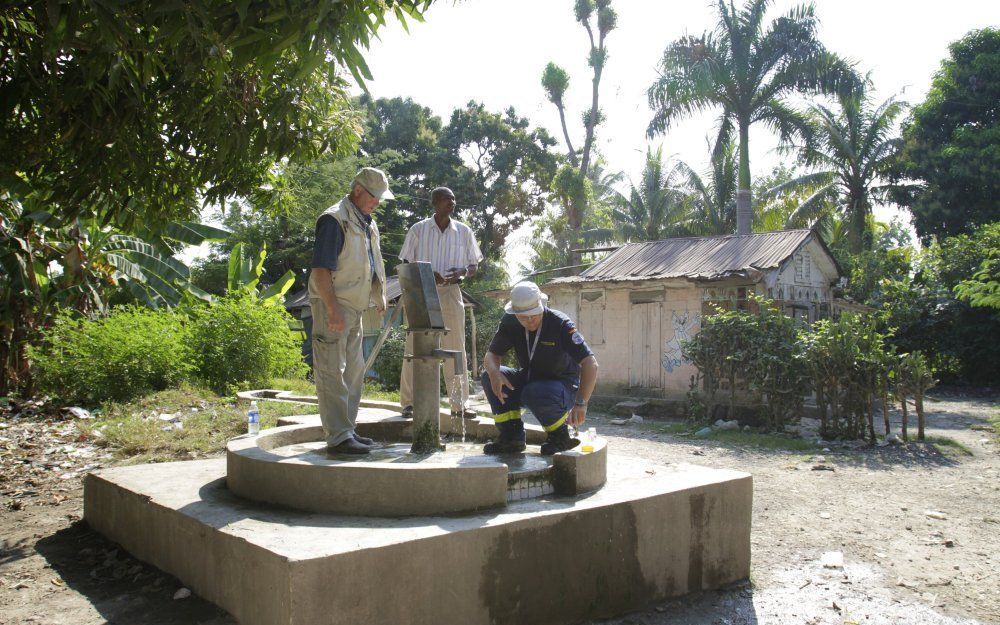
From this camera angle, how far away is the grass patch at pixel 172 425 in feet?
24.2

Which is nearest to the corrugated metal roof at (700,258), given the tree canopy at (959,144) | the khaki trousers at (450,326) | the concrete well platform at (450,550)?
the khaki trousers at (450,326)

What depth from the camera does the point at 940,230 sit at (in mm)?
24328

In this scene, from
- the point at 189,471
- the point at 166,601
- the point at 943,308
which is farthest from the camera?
the point at 943,308

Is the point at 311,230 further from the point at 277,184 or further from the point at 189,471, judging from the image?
the point at 189,471

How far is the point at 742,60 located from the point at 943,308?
957 centimetres

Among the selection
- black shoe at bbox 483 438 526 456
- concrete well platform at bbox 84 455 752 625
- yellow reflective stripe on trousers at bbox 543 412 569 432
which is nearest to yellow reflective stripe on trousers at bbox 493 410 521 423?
black shoe at bbox 483 438 526 456

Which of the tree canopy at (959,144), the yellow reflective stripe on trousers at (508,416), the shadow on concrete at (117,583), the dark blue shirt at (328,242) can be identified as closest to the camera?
the shadow on concrete at (117,583)

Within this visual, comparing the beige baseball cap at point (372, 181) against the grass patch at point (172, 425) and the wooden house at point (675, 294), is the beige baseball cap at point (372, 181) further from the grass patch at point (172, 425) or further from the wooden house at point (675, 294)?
the wooden house at point (675, 294)

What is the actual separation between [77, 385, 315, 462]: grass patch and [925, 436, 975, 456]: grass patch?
8.36 meters

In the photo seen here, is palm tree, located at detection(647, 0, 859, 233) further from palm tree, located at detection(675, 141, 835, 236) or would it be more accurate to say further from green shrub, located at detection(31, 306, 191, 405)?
green shrub, located at detection(31, 306, 191, 405)

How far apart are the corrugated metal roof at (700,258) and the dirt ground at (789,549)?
6.04m

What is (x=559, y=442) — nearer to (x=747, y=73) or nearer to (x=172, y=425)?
(x=172, y=425)

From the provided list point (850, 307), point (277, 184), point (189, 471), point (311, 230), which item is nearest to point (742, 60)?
point (850, 307)

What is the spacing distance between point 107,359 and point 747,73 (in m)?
19.4
